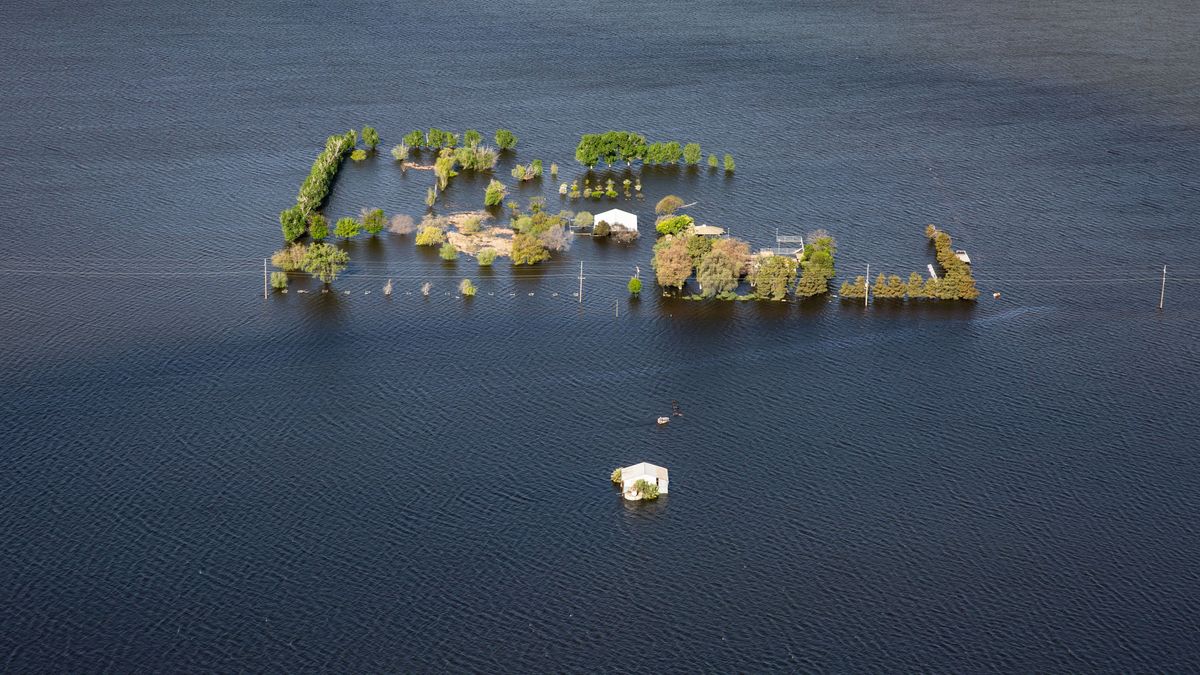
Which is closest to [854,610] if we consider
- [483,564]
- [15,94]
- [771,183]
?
[483,564]

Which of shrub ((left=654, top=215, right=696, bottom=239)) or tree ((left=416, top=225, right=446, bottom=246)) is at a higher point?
shrub ((left=654, top=215, right=696, bottom=239))

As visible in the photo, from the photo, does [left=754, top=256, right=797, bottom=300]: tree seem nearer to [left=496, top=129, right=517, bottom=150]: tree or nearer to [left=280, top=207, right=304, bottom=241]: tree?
[left=280, top=207, right=304, bottom=241]: tree

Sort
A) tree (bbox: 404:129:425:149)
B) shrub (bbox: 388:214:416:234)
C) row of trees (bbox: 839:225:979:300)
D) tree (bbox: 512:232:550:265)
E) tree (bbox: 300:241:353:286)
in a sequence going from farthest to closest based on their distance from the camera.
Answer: tree (bbox: 404:129:425:149), shrub (bbox: 388:214:416:234), tree (bbox: 512:232:550:265), tree (bbox: 300:241:353:286), row of trees (bbox: 839:225:979:300)

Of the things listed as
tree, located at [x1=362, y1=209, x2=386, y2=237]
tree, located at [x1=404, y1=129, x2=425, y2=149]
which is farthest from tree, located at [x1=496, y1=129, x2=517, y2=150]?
tree, located at [x1=362, y1=209, x2=386, y2=237]

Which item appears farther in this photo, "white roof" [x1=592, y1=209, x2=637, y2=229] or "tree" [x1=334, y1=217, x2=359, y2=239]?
"white roof" [x1=592, y1=209, x2=637, y2=229]

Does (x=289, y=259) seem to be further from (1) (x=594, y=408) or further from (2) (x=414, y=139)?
(2) (x=414, y=139)
